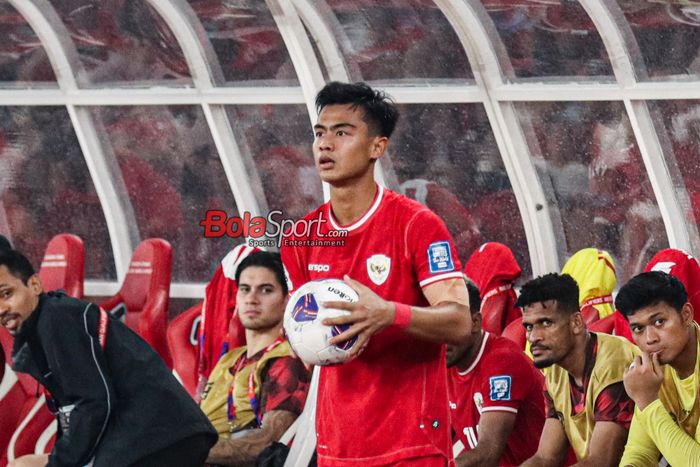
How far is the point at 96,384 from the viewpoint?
477cm

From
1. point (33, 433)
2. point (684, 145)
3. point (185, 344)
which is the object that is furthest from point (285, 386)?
point (684, 145)

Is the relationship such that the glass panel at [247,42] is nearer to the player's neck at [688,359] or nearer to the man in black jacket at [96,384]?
the man in black jacket at [96,384]

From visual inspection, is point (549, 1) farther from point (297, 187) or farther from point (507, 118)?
point (297, 187)

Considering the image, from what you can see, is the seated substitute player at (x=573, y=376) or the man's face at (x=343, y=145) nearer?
the man's face at (x=343, y=145)

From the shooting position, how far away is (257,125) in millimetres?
7969

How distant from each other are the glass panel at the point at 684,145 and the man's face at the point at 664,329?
1792 mm

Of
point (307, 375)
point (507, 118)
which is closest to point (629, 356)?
point (307, 375)

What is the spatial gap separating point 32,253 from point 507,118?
3289 mm

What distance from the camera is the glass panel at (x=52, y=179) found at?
860cm

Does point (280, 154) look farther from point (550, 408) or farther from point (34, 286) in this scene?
point (34, 286)

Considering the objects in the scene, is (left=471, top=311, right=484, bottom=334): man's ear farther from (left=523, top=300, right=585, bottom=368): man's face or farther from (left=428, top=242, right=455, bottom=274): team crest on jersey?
(left=428, top=242, right=455, bottom=274): team crest on jersey

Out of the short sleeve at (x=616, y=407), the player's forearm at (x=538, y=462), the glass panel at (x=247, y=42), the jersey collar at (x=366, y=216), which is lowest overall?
the player's forearm at (x=538, y=462)

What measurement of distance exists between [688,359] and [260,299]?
2.40m

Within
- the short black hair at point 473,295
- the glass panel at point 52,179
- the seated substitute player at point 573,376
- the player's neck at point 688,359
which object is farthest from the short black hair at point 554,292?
the glass panel at point 52,179
